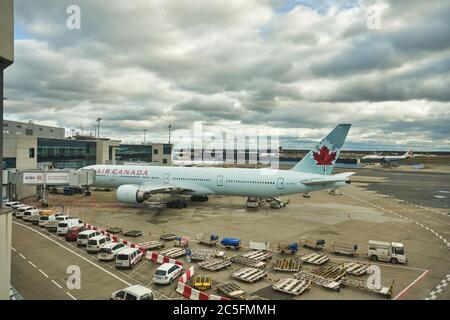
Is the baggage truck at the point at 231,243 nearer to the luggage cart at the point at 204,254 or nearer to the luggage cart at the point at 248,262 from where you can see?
the luggage cart at the point at 204,254

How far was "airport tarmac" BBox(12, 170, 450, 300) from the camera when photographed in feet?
71.6

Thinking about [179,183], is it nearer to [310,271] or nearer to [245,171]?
[245,171]

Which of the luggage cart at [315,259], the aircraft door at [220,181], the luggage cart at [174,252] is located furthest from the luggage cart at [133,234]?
the aircraft door at [220,181]

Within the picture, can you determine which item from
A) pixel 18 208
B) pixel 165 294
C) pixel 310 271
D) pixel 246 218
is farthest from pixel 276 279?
pixel 18 208

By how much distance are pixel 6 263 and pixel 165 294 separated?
8.94m

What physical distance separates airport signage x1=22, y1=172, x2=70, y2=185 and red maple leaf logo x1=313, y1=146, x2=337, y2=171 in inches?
1550

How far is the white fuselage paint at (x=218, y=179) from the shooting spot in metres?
46.9

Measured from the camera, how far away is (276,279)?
2345 cm

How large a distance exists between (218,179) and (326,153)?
1638cm

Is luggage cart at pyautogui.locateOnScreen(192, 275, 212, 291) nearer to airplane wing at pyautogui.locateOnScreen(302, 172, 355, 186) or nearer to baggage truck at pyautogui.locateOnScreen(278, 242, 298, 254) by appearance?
baggage truck at pyautogui.locateOnScreen(278, 242, 298, 254)

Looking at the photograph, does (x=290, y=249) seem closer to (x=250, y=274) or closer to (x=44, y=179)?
(x=250, y=274)

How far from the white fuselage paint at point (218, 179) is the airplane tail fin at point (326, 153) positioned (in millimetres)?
1273

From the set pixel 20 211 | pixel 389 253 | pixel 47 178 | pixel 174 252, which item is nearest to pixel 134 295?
pixel 174 252

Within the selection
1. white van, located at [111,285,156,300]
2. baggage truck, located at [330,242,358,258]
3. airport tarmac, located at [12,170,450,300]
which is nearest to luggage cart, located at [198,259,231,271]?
airport tarmac, located at [12,170,450,300]
